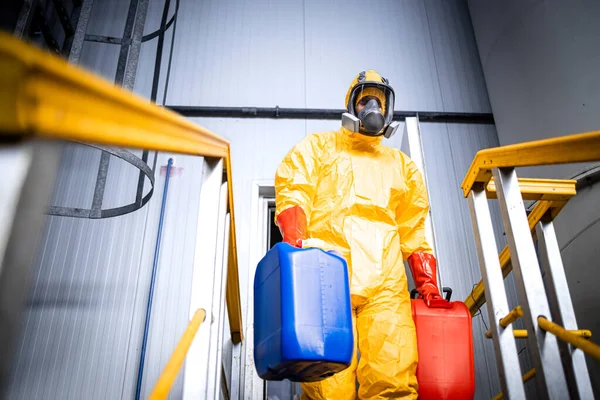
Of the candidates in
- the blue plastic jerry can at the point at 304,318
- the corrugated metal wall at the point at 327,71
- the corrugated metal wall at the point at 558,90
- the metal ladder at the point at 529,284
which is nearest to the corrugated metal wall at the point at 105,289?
the corrugated metal wall at the point at 327,71

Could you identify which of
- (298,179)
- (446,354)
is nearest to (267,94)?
(298,179)

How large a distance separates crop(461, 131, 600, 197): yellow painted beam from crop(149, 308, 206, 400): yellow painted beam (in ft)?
2.79

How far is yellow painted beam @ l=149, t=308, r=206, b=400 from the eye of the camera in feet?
2.39

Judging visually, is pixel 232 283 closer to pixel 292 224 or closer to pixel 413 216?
pixel 292 224


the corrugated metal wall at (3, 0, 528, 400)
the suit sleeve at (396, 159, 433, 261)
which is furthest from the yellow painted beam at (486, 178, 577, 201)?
the corrugated metal wall at (3, 0, 528, 400)

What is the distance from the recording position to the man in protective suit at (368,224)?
1643mm

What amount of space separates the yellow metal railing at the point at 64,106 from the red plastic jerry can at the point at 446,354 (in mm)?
1390

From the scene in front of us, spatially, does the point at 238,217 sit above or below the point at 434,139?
below

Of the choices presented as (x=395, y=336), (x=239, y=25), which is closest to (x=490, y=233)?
(x=395, y=336)

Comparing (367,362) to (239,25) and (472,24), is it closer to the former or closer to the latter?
(239,25)

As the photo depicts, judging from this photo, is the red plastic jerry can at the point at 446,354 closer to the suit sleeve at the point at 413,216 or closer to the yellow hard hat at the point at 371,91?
the suit sleeve at the point at 413,216

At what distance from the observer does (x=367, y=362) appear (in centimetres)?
167

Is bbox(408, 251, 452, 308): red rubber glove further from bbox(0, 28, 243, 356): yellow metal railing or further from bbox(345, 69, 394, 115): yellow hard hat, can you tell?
bbox(0, 28, 243, 356): yellow metal railing

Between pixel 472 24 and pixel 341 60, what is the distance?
1.22m
